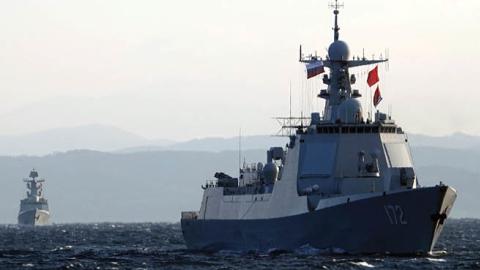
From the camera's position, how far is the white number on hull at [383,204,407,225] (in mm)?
61281

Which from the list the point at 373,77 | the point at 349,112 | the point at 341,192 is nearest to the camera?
the point at 341,192

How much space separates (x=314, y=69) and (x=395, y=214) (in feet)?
35.4

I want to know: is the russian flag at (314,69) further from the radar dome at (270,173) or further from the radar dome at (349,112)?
the radar dome at (270,173)

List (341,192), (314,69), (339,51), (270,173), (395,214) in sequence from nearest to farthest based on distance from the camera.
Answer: (395,214)
(341,192)
(314,69)
(339,51)
(270,173)

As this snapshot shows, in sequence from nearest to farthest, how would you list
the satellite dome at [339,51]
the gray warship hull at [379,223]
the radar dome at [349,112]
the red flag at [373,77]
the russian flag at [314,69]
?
the gray warship hull at [379,223] → the red flag at [373,77] → the radar dome at [349,112] → the russian flag at [314,69] → the satellite dome at [339,51]

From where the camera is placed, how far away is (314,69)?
69188 mm

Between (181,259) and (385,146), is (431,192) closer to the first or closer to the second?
(385,146)

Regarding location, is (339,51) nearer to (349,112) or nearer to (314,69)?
(314,69)

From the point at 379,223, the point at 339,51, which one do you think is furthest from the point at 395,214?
the point at 339,51

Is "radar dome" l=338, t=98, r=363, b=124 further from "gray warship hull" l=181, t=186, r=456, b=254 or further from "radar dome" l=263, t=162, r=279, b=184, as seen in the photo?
"radar dome" l=263, t=162, r=279, b=184

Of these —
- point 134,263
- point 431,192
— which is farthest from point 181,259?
point 431,192

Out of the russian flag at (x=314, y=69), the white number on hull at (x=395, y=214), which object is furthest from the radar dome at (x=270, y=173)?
the white number on hull at (x=395, y=214)

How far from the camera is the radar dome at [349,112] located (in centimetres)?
6706

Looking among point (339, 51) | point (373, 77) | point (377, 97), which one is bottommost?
point (377, 97)
